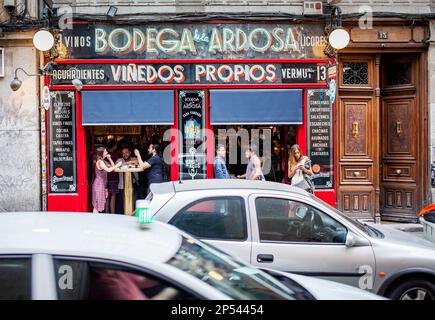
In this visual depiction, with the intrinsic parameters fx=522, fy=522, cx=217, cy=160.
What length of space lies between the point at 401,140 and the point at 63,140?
25.8ft

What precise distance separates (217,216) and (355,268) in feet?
5.00

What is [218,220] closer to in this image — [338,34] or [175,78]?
[175,78]

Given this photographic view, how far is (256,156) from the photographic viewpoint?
39.3 feet

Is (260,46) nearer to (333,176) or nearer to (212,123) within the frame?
(212,123)

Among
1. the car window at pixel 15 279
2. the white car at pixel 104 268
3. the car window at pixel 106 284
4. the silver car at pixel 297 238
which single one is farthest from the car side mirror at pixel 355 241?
the car window at pixel 15 279

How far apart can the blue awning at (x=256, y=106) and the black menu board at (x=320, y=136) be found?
0.30 m

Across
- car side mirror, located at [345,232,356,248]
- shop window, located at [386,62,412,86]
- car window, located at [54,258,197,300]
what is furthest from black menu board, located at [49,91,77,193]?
car window, located at [54,258,197,300]

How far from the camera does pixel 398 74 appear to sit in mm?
12523

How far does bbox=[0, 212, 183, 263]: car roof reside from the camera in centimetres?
282

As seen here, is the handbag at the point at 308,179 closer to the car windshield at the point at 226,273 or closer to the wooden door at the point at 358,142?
the wooden door at the point at 358,142

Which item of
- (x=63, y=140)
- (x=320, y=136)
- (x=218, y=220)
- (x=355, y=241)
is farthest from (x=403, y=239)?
(x=63, y=140)

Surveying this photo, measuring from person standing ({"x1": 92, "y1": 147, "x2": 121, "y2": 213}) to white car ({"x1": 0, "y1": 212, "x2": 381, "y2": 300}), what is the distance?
339 inches

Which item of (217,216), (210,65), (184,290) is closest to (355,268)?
(217,216)

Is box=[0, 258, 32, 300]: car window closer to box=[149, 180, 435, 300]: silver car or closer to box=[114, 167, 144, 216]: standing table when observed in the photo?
box=[149, 180, 435, 300]: silver car
